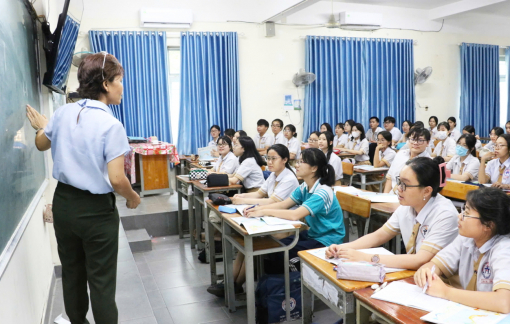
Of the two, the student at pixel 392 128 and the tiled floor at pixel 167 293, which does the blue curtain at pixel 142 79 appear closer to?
the tiled floor at pixel 167 293

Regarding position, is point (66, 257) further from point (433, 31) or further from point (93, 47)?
point (433, 31)

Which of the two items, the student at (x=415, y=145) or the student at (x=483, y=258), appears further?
the student at (x=415, y=145)

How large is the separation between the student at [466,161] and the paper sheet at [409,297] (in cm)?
337

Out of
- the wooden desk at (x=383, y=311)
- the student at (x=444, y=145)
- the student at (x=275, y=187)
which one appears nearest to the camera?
the wooden desk at (x=383, y=311)

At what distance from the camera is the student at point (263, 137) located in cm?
733

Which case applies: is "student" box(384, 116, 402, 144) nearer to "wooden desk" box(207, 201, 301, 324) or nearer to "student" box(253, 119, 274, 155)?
"student" box(253, 119, 274, 155)

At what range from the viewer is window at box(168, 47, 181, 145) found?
7.25 metres

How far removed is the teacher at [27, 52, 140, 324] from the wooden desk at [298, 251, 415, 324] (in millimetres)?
824

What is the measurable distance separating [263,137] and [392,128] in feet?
8.46

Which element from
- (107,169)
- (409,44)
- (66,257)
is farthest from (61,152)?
(409,44)

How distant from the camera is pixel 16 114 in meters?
1.79

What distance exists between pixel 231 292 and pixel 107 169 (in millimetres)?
1601

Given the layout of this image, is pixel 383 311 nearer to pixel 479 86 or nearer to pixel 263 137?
pixel 263 137

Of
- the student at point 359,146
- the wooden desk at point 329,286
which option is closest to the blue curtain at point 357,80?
the student at point 359,146
